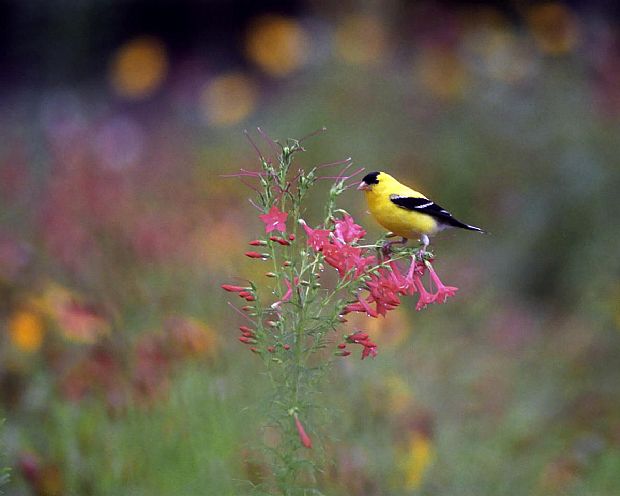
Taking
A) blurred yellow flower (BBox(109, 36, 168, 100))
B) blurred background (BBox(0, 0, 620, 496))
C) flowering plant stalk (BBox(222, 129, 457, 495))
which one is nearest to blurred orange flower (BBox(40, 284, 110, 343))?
blurred background (BBox(0, 0, 620, 496))

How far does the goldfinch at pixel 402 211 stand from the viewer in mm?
2875

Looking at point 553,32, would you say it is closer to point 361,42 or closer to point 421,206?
point 361,42

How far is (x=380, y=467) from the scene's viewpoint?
3.78 meters

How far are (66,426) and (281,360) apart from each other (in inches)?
64.3

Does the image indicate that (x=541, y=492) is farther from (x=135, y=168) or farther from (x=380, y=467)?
(x=135, y=168)

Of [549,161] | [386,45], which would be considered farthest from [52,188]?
[386,45]

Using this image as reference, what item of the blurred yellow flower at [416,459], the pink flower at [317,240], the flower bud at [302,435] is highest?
the pink flower at [317,240]

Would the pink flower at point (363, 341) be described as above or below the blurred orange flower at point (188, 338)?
above

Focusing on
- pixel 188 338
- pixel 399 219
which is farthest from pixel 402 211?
pixel 188 338

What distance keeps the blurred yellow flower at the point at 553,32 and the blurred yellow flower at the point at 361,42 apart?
1277 millimetres

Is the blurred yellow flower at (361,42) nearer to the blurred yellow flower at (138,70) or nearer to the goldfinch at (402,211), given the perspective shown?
the blurred yellow flower at (138,70)

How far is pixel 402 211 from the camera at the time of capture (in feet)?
9.45

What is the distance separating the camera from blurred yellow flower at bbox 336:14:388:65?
848 cm

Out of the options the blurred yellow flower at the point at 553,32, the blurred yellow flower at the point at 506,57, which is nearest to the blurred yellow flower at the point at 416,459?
the blurred yellow flower at the point at 553,32
